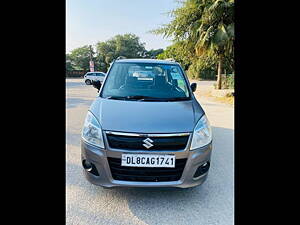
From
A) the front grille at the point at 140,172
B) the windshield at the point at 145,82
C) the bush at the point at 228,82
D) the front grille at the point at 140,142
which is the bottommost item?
the front grille at the point at 140,172

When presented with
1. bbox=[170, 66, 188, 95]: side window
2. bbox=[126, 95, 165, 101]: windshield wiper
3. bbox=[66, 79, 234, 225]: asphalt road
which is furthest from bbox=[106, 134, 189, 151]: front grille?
bbox=[170, 66, 188, 95]: side window

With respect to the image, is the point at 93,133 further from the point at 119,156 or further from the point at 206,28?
the point at 206,28

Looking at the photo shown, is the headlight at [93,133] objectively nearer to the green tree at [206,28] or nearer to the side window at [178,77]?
the side window at [178,77]

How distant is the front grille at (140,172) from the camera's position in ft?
6.43

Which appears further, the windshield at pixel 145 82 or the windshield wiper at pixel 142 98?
the windshield at pixel 145 82

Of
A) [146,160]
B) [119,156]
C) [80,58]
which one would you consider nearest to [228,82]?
[146,160]

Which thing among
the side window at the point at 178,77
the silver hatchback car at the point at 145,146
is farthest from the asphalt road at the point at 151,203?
the side window at the point at 178,77

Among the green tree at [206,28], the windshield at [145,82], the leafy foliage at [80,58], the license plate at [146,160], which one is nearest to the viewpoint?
the license plate at [146,160]

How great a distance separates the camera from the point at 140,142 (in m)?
1.95
